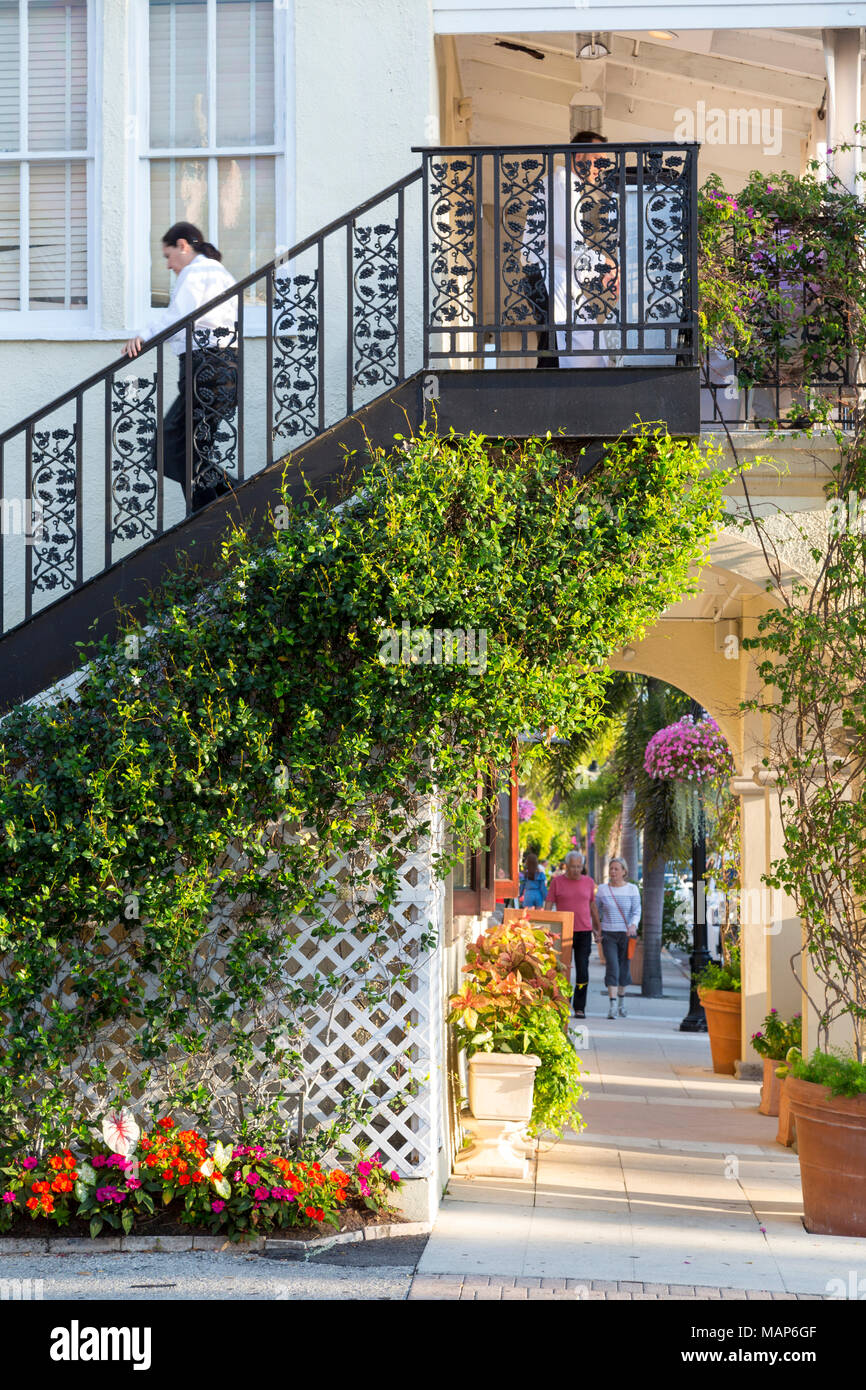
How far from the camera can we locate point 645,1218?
7535 millimetres

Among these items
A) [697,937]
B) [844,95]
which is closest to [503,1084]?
[844,95]

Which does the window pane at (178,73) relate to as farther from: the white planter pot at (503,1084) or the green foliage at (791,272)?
the white planter pot at (503,1084)

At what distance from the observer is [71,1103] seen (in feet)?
23.4

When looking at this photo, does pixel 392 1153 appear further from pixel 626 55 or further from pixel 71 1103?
pixel 626 55

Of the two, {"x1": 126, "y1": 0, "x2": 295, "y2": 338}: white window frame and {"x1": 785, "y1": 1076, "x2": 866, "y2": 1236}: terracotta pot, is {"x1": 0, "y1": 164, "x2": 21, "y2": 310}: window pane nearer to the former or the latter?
{"x1": 126, "y1": 0, "x2": 295, "y2": 338}: white window frame

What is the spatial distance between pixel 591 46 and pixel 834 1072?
6.58m

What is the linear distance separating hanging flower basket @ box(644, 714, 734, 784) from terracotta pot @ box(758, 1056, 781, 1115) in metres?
4.21

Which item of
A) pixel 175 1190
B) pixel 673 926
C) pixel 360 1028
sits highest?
pixel 360 1028

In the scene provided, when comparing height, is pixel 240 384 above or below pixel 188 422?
above

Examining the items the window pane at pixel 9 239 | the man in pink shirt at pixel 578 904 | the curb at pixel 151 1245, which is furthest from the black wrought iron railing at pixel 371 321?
the man in pink shirt at pixel 578 904

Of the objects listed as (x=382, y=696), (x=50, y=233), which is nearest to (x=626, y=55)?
(x=50, y=233)

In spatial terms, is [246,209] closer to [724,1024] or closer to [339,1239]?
[339,1239]

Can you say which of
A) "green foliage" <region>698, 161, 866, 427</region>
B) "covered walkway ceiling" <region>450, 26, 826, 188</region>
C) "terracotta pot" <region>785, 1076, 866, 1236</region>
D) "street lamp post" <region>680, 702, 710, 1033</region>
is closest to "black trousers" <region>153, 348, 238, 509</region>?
"green foliage" <region>698, 161, 866, 427</region>

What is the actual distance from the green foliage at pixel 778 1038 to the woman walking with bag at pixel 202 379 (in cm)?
575
